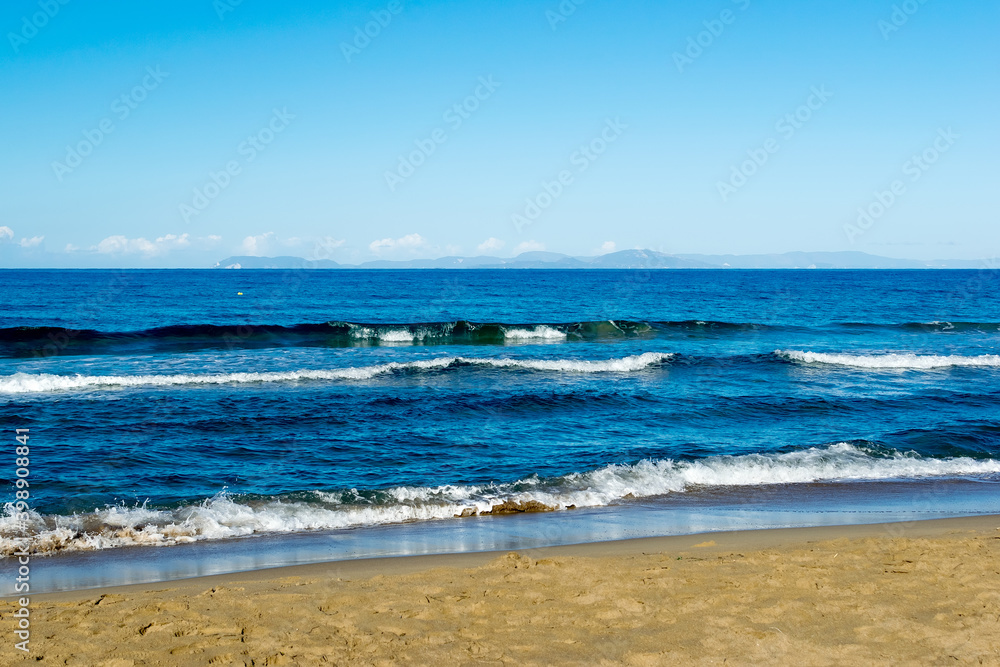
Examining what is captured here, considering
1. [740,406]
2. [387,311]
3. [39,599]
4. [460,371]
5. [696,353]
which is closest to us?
[39,599]

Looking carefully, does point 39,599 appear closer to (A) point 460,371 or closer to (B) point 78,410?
(B) point 78,410

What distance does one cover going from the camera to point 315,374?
66.9ft

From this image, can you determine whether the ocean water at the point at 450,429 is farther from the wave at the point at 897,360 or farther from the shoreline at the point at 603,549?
the shoreline at the point at 603,549

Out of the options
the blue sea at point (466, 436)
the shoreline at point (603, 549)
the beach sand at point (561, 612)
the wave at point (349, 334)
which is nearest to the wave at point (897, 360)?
the blue sea at point (466, 436)

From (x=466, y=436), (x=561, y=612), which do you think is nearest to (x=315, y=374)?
(x=466, y=436)

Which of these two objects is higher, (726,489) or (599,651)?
(599,651)

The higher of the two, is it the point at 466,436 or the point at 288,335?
the point at 288,335

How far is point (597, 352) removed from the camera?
87.6ft

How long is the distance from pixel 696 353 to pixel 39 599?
23.5m

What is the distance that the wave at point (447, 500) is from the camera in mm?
8586

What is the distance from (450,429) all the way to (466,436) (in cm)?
69

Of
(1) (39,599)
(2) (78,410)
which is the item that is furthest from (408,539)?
(2) (78,410)

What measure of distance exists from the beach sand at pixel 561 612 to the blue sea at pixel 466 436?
1.58 meters

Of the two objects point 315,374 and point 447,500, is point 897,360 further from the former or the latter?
point 447,500
